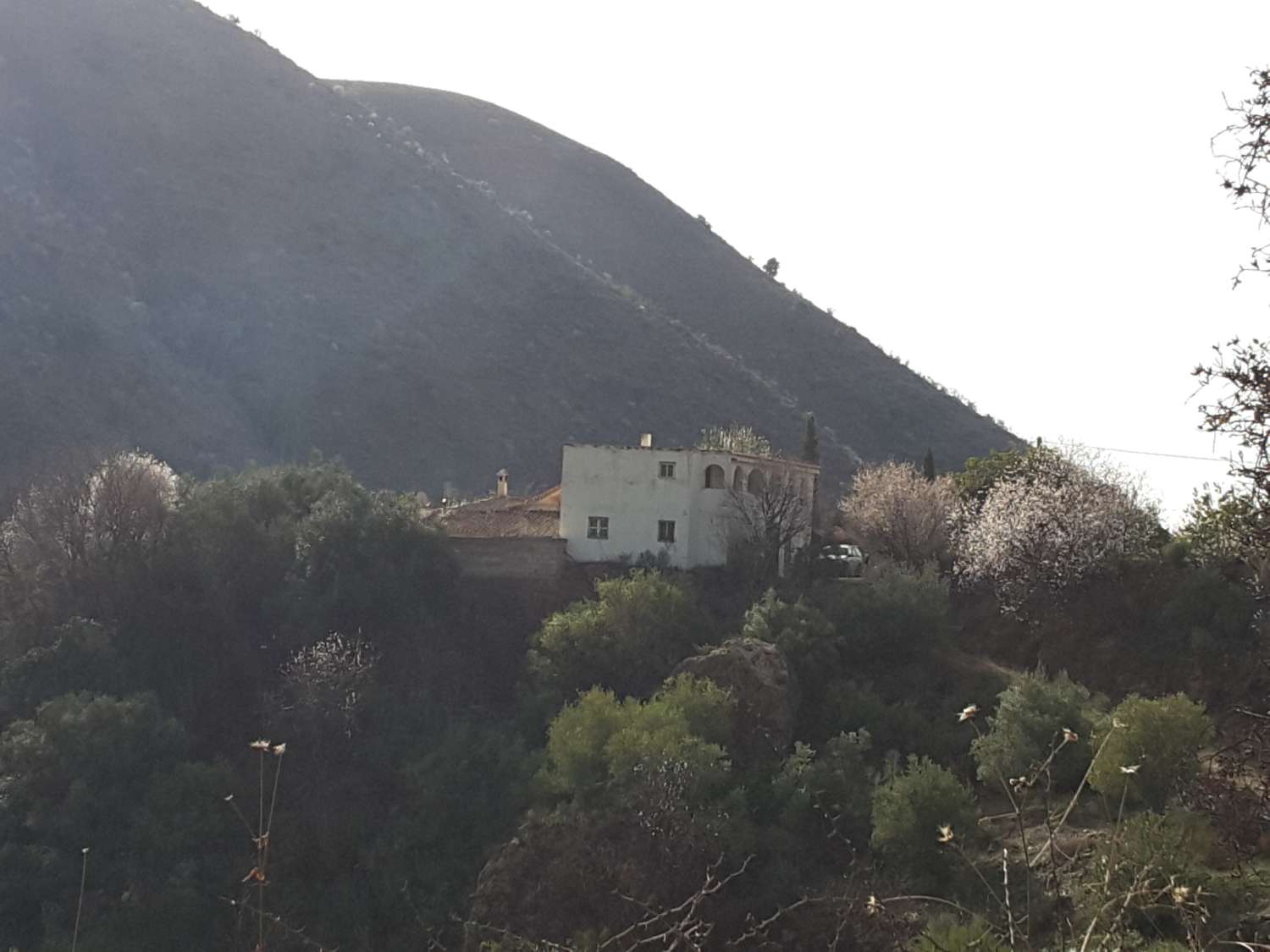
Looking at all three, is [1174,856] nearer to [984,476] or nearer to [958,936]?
[958,936]

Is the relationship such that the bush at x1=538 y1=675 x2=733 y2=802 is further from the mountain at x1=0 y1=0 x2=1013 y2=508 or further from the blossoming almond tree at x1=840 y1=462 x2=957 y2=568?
the mountain at x1=0 y1=0 x2=1013 y2=508

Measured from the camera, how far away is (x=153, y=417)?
6084cm

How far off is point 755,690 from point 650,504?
8275 millimetres

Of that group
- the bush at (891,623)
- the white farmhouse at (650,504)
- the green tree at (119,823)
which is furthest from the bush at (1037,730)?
the green tree at (119,823)

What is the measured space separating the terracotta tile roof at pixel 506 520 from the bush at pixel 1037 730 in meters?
14.3

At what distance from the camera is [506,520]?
42812 mm

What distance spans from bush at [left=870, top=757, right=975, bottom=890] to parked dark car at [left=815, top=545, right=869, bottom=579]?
479 inches

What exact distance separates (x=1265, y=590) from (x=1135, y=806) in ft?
14.2

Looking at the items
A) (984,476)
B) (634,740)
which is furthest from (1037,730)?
(984,476)

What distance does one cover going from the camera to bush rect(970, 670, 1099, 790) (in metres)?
27.9

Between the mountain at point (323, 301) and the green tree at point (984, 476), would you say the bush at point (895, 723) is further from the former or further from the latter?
the mountain at point (323, 301)

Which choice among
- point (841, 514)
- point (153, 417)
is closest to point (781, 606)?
point (841, 514)

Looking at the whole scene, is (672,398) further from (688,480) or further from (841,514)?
(688,480)

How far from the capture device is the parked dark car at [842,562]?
40406 millimetres
